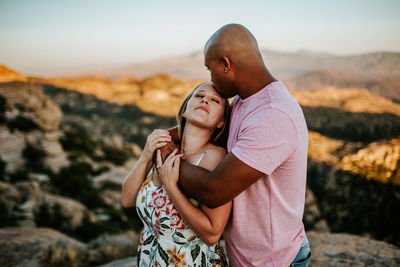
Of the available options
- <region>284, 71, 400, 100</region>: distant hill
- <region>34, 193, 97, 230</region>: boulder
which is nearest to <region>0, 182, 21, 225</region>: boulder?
<region>34, 193, 97, 230</region>: boulder

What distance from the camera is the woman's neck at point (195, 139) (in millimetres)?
2094

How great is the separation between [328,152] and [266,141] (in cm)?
1547

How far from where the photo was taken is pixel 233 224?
166cm

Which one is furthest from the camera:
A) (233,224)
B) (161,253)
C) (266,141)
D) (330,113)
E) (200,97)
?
(330,113)

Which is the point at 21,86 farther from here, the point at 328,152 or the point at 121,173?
the point at 328,152

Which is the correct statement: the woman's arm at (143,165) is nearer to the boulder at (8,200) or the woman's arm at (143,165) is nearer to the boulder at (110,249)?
the boulder at (110,249)

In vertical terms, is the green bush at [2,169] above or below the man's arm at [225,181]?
below

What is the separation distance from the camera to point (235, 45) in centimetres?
160

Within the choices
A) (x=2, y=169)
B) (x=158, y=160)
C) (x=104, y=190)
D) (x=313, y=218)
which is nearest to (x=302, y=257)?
(x=158, y=160)

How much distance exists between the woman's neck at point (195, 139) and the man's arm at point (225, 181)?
1.85 feet

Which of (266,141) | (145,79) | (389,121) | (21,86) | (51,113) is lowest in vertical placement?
(145,79)

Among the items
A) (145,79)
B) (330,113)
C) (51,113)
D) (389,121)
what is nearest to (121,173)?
(51,113)

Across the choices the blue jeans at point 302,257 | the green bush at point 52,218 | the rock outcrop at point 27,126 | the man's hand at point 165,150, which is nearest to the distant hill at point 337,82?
the blue jeans at point 302,257

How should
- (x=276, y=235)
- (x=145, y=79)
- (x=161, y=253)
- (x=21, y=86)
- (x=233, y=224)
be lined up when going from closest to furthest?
1. (x=276, y=235)
2. (x=233, y=224)
3. (x=161, y=253)
4. (x=21, y=86)
5. (x=145, y=79)
